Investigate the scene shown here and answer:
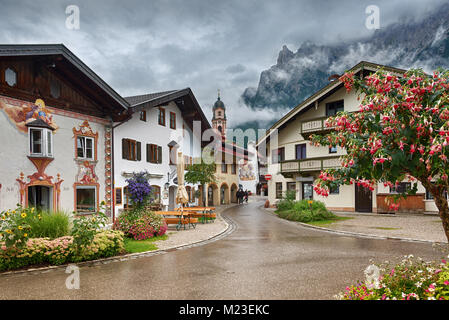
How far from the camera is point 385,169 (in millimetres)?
4238

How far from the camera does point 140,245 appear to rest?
11602mm

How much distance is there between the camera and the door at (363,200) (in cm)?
2605

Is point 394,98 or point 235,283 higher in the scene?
point 394,98

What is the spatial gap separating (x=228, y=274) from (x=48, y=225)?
5710mm

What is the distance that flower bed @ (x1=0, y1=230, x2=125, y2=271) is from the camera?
8453mm

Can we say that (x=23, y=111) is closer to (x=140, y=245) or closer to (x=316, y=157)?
(x=140, y=245)

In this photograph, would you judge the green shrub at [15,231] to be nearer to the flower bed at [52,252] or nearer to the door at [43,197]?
the flower bed at [52,252]

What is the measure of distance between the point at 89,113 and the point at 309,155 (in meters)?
18.9

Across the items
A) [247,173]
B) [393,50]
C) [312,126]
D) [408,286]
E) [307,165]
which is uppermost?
[393,50]

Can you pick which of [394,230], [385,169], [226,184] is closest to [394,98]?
[385,169]

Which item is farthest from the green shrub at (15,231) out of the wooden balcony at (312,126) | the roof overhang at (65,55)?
the wooden balcony at (312,126)

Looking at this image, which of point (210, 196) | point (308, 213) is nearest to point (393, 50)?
point (210, 196)

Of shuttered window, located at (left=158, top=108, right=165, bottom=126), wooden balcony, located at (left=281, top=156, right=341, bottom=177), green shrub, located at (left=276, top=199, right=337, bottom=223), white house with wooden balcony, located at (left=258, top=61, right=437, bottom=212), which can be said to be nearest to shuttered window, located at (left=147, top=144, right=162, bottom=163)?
shuttered window, located at (left=158, top=108, right=165, bottom=126)
